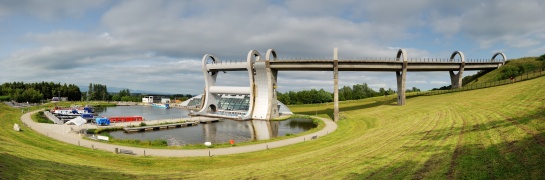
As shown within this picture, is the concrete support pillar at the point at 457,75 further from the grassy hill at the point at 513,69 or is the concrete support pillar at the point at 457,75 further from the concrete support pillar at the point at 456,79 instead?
the grassy hill at the point at 513,69

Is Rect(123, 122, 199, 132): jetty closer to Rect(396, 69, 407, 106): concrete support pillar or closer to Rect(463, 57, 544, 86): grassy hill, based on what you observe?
Rect(396, 69, 407, 106): concrete support pillar

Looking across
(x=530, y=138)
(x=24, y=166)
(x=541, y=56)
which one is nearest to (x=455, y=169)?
(x=530, y=138)

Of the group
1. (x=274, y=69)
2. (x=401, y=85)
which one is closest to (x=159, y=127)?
(x=274, y=69)

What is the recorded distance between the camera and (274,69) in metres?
74.4

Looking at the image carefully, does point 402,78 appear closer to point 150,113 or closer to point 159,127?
point 159,127

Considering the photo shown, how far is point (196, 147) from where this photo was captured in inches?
1339

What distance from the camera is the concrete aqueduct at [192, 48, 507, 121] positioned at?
64.4m

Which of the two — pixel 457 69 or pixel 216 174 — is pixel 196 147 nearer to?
pixel 216 174

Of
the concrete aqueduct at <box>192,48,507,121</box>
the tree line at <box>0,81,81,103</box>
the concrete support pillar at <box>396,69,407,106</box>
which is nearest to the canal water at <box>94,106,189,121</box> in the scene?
the concrete aqueduct at <box>192,48,507,121</box>

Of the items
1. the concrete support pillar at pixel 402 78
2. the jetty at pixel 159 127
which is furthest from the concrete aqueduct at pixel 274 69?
the jetty at pixel 159 127

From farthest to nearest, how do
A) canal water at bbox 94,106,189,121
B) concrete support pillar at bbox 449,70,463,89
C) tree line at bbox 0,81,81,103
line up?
tree line at bbox 0,81,81,103 < canal water at bbox 94,106,189,121 < concrete support pillar at bbox 449,70,463,89

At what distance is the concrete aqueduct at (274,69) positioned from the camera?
211ft

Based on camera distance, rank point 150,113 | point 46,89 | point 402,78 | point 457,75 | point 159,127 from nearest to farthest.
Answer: point 159,127
point 402,78
point 457,75
point 150,113
point 46,89

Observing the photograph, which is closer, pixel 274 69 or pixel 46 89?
pixel 274 69
